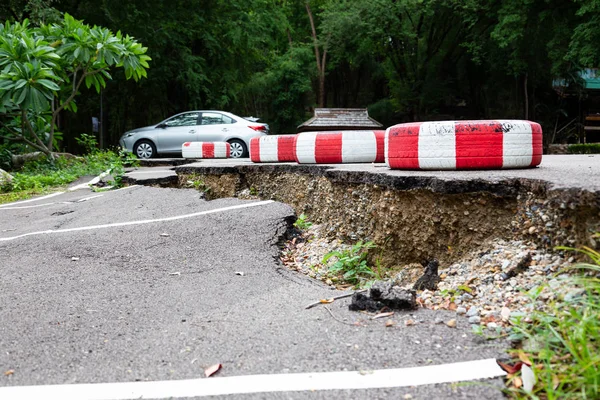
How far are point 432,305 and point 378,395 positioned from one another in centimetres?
102

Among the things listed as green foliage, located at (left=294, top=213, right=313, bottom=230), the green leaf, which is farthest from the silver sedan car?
green foliage, located at (left=294, top=213, right=313, bottom=230)

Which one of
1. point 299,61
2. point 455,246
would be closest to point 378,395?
point 455,246

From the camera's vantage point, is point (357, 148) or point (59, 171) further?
point (59, 171)

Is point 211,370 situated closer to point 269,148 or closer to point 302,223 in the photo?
point 302,223

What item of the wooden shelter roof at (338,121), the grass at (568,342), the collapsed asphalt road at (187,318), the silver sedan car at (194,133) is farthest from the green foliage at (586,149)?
the grass at (568,342)

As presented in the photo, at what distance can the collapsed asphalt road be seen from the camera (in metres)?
2.28

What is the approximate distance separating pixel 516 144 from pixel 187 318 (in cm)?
293

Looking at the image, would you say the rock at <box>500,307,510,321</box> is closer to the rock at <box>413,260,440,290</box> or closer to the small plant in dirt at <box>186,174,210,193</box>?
the rock at <box>413,260,440,290</box>

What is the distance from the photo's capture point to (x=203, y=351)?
8.13 ft

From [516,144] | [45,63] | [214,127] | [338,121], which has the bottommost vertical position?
[516,144]

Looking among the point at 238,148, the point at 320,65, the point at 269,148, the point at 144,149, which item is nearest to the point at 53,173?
the point at 144,149

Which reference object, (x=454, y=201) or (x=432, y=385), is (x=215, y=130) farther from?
(x=432, y=385)

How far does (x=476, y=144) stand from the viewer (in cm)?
430

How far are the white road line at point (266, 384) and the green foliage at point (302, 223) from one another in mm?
3253
